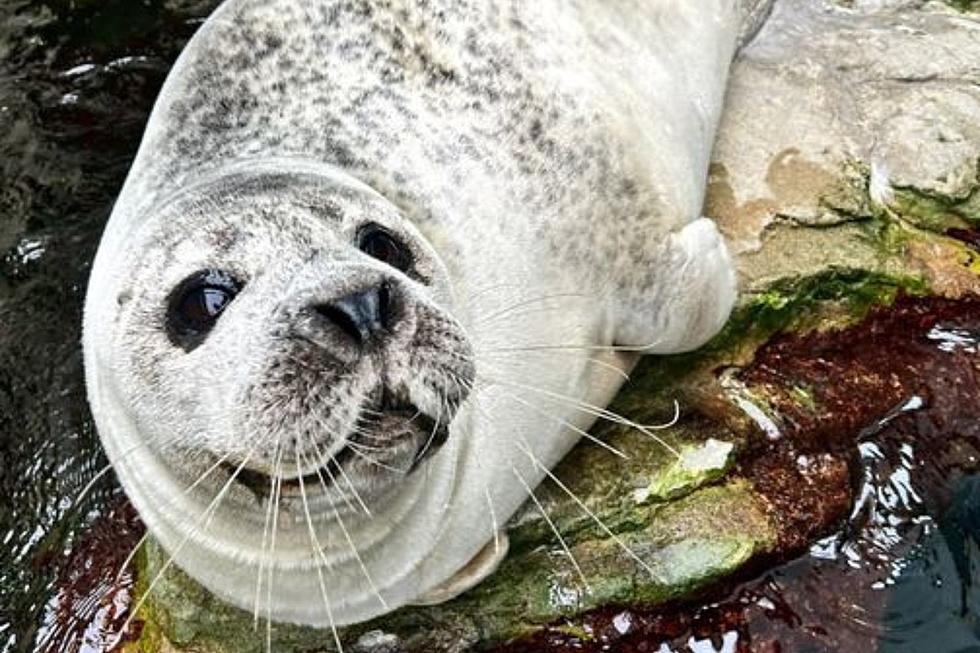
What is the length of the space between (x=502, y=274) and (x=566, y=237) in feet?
0.96

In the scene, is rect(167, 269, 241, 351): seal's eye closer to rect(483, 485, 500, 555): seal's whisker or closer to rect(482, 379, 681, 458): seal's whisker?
rect(482, 379, 681, 458): seal's whisker

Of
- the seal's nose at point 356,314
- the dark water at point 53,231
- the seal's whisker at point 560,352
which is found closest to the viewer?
the seal's nose at point 356,314

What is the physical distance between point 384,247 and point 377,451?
0.52m

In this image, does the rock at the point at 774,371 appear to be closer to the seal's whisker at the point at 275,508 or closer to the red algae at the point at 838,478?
the red algae at the point at 838,478

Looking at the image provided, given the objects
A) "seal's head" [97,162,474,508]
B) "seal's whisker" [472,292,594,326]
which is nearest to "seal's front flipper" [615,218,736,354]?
"seal's whisker" [472,292,594,326]

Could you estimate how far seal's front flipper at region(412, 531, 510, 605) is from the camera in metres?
4.02

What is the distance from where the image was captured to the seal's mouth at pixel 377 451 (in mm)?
2959

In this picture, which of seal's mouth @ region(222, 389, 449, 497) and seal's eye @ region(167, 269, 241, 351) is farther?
seal's eye @ region(167, 269, 241, 351)

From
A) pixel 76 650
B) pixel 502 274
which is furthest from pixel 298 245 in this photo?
pixel 76 650

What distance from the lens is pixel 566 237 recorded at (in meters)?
4.06

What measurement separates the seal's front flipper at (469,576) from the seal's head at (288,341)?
0.79m

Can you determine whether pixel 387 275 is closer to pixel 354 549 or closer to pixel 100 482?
pixel 354 549

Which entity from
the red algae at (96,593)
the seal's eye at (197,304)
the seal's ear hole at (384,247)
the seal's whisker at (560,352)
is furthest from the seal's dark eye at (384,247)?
the red algae at (96,593)

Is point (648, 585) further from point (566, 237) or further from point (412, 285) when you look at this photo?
point (412, 285)
